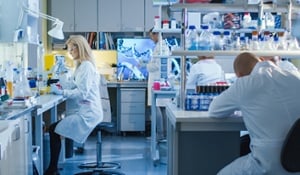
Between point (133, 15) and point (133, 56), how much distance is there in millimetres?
663

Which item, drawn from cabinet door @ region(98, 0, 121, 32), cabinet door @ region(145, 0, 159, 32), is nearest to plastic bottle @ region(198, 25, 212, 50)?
cabinet door @ region(145, 0, 159, 32)

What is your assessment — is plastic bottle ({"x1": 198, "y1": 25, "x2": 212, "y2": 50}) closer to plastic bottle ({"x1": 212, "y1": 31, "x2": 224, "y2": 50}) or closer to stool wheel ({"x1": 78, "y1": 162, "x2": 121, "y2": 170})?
plastic bottle ({"x1": 212, "y1": 31, "x2": 224, "y2": 50})

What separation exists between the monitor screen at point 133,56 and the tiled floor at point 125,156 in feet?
3.53

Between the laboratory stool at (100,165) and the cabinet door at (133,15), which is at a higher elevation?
the cabinet door at (133,15)

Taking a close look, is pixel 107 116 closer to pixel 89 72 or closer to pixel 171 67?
pixel 89 72

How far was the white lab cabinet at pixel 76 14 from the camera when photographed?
7.61m

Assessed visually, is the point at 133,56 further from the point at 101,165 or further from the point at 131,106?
the point at 101,165

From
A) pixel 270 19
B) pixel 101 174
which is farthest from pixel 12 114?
pixel 270 19

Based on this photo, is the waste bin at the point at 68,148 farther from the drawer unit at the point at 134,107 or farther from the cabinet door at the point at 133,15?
the cabinet door at the point at 133,15

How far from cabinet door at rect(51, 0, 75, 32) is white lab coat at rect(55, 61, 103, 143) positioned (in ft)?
9.84

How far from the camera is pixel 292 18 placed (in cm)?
406

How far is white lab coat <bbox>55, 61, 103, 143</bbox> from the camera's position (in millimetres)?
4629

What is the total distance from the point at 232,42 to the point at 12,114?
1.71 metres

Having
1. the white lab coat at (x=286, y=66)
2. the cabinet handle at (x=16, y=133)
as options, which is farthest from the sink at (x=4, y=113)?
the white lab coat at (x=286, y=66)
